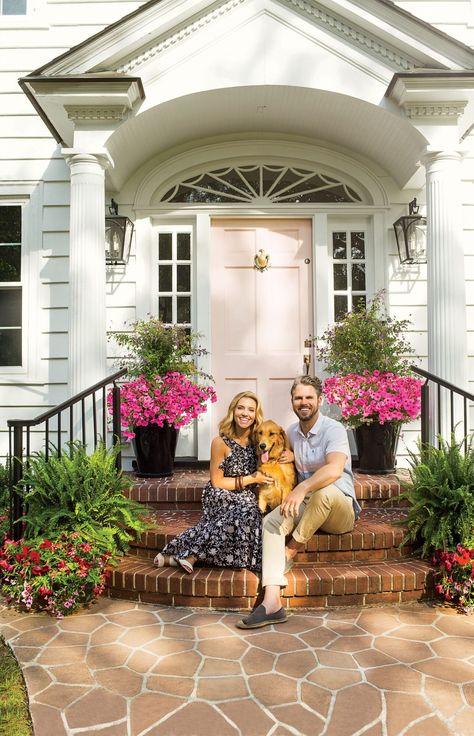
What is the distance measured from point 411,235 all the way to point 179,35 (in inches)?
100

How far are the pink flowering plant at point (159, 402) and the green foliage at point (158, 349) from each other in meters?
0.16

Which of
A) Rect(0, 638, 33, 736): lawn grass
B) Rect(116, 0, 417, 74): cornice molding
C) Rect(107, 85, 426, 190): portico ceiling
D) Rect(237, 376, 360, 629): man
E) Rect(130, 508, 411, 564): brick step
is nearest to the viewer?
Rect(0, 638, 33, 736): lawn grass

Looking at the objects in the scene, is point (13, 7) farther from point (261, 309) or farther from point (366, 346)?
point (366, 346)

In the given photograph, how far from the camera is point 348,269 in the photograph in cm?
559

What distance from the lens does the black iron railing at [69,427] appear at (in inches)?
146

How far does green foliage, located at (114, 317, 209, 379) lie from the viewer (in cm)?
488

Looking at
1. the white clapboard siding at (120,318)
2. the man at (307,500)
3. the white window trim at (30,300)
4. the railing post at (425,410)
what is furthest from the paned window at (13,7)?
the railing post at (425,410)

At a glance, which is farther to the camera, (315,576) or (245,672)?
(315,576)

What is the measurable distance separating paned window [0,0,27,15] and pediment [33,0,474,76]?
2063 millimetres

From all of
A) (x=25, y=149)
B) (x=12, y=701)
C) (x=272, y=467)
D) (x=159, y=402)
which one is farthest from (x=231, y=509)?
(x=25, y=149)

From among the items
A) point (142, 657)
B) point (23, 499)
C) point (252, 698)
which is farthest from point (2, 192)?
point (252, 698)

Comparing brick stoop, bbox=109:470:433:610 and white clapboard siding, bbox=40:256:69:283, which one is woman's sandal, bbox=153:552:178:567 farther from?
white clapboard siding, bbox=40:256:69:283

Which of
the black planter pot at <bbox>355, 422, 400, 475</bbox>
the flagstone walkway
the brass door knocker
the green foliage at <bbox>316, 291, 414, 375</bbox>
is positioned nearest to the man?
the flagstone walkway

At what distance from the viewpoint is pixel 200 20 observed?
4.39 m
